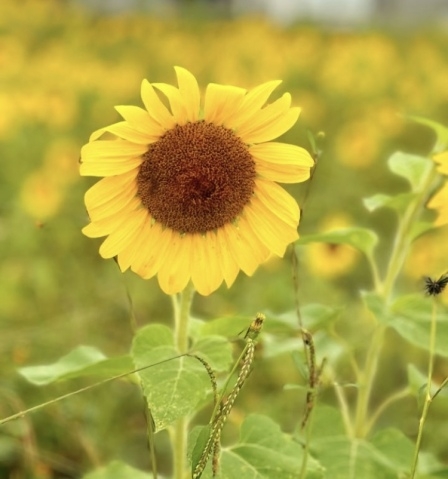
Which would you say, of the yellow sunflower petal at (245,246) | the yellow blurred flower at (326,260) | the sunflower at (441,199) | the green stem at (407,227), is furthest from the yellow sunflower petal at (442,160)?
the yellow blurred flower at (326,260)

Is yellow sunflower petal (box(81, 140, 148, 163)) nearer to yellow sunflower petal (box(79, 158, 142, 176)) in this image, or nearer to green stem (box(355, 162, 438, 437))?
yellow sunflower petal (box(79, 158, 142, 176))

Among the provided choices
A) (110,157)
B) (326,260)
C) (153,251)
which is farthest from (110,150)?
(326,260)

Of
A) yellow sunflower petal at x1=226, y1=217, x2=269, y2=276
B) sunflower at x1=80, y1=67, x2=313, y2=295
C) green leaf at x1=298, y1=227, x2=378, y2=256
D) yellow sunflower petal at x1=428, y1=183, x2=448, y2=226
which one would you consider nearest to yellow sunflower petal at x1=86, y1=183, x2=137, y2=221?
sunflower at x1=80, y1=67, x2=313, y2=295

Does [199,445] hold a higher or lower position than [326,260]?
higher

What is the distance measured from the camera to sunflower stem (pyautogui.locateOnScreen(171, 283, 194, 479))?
992mm

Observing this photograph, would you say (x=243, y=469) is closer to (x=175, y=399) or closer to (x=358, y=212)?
(x=175, y=399)

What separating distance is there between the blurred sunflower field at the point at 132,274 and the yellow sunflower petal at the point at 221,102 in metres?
0.10

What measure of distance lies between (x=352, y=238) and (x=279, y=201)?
0.72 feet

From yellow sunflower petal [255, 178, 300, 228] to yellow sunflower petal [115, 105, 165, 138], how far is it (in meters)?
0.11

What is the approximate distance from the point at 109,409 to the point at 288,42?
5.35 meters

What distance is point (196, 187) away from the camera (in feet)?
3.08

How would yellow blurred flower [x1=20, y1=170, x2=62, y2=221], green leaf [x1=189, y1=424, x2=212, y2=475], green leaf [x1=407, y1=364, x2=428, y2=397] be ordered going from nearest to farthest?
1. green leaf [x1=189, y1=424, x2=212, y2=475]
2. green leaf [x1=407, y1=364, x2=428, y2=397]
3. yellow blurred flower [x1=20, y1=170, x2=62, y2=221]

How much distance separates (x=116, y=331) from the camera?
2.39 metres

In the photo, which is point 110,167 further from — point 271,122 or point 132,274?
point 132,274
